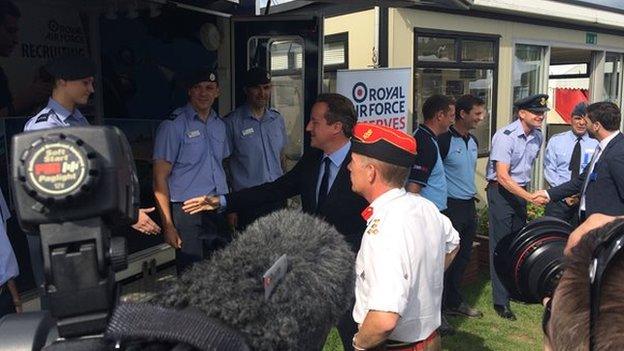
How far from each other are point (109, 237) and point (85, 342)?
0.15m

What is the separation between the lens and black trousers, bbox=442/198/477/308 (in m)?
4.62

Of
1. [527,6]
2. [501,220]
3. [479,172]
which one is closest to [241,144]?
[501,220]

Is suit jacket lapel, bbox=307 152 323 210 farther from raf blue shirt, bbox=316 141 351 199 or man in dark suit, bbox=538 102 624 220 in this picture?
man in dark suit, bbox=538 102 624 220

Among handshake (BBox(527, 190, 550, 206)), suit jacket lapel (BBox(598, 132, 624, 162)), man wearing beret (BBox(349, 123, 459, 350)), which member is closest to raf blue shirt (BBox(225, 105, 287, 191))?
man wearing beret (BBox(349, 123, 459, 350))

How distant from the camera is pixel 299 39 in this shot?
4.76 meters

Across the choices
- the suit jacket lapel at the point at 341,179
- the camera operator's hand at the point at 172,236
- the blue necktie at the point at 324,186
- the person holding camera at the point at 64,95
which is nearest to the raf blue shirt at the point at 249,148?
the camera operator's hand at the point at 172,236

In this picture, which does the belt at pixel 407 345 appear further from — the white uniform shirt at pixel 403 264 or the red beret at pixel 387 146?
the red beret at pixel 387 146

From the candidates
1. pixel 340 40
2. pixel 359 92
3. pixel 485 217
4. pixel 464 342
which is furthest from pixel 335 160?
pixel 340 40

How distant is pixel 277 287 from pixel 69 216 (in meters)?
0.31

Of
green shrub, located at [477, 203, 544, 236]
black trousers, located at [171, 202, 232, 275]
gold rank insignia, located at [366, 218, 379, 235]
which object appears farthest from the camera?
green shrub, located at [477, 203, 544, 236]

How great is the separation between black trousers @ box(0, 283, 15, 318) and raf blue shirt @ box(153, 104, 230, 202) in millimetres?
1141

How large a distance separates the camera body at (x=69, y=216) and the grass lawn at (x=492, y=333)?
3350 millimetres

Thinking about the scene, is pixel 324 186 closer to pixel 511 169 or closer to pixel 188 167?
pixel 188 167

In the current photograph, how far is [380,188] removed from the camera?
2.22 metres
